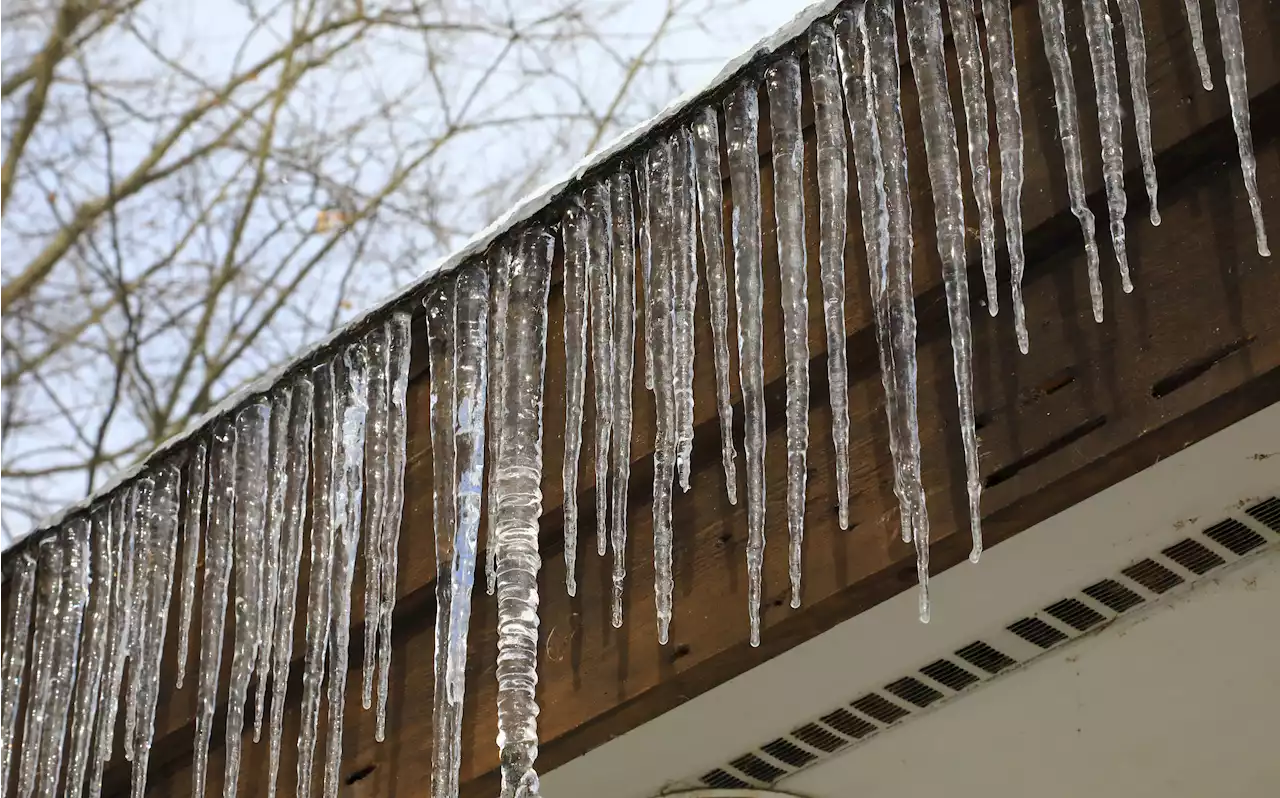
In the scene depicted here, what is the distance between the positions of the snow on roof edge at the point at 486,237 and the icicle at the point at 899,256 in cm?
8

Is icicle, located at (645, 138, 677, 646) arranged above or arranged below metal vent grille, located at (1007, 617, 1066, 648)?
above

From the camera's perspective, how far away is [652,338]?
158 cm

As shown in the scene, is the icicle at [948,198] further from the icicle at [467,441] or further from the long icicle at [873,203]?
the icicle at [467,441]

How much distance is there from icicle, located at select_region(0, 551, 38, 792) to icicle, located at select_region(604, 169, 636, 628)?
1.15 metres

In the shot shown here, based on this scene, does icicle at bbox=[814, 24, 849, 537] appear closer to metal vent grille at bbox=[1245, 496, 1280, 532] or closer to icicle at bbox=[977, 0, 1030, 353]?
icicle at bbox=[977, 0, 1030, 353]

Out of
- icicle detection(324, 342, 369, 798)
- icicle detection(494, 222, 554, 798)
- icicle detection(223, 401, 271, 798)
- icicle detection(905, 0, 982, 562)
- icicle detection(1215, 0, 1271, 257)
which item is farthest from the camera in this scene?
icicle detection(223, 401, 271, 798)

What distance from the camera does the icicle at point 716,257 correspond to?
1489 mm

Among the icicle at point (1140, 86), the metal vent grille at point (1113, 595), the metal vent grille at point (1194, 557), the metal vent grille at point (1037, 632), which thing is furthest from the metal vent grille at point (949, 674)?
Result: the icicle at point (1140, 86)

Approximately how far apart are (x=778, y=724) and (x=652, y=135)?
90cm

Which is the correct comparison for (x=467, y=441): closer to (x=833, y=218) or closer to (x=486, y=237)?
(x=486, y=237)

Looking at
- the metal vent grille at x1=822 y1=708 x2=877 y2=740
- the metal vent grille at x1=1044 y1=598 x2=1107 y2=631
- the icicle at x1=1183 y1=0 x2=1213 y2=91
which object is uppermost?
the icicle at x1=1183 y1=0 x2=1213 y2=91

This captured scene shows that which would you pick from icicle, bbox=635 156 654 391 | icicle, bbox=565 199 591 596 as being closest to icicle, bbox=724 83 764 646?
icicle, bbox=635 156 654 391

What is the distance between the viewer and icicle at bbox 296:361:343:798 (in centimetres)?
179

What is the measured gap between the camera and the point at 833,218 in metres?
1.47
